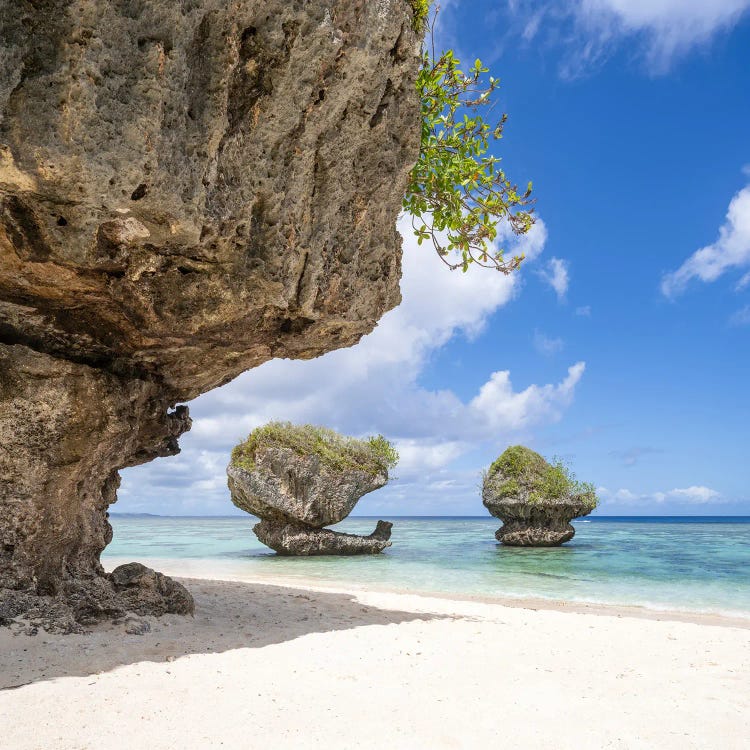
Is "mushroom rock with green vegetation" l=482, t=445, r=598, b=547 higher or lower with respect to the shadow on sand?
higher

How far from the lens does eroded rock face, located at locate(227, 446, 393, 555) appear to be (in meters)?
22.2

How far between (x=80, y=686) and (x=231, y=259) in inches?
153

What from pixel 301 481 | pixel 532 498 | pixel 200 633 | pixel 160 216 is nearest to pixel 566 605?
pixel 200 633

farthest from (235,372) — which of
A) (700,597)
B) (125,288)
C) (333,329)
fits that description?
(700,597)

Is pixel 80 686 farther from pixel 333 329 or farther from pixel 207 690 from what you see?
pixel 333 329

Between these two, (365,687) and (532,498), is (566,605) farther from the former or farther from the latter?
(532,498)

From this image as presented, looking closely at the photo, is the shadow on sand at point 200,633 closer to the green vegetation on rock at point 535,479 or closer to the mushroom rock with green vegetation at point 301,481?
the mushroom rock with green vegetation at point 301,481

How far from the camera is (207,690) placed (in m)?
5.02

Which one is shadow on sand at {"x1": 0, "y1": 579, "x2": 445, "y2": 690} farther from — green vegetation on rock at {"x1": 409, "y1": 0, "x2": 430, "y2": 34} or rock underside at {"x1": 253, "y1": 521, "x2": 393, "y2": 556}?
rock underside at {"x1": 253, "y1": 521, "x2": 393, "y2": 556}

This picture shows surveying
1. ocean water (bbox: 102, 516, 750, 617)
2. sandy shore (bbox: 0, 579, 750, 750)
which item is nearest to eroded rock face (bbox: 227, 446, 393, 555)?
ocean water (bbox: 102, 516, 750, 617)

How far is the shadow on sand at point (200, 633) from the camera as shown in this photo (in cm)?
538

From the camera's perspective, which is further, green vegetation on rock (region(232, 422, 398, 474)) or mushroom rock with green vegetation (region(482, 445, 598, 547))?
mushroom rock with green vegetation (region(482, 445, 598, 547))

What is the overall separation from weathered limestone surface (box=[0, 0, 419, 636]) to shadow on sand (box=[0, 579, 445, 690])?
2.16ft

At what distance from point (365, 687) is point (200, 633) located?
2.51 meters
